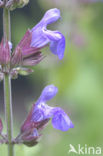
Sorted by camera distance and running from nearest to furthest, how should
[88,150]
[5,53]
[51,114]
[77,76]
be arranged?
1. [5,53]
2. [51,114]
3. [88,150]
4. [77,76]

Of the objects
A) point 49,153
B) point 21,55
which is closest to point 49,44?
point 21,55

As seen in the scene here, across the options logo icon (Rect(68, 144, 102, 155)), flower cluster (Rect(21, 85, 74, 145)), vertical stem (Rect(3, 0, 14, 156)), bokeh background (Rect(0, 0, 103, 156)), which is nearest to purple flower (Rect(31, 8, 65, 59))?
vertical stem (Rect(3, 0, 14, 156))

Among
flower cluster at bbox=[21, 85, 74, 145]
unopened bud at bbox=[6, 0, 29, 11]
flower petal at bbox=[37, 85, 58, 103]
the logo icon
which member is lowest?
the logo icon

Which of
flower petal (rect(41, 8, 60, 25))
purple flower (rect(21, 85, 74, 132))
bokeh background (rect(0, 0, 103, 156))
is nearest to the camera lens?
purple flower (rect(21, 85, 74, 132))

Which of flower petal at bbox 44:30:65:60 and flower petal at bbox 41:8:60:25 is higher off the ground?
flower petal at bbox 41:8:60:25

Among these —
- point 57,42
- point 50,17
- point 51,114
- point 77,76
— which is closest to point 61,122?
point 51,114

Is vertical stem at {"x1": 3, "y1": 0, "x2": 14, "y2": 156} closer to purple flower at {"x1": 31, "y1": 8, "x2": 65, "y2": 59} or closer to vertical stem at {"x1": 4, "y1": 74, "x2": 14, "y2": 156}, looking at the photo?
vertical stem at {"x1": 4, "y1": 74, "x2": 14, "y2": 156}

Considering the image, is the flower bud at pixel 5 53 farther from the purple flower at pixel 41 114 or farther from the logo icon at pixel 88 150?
the logo icon at pixel 88 150

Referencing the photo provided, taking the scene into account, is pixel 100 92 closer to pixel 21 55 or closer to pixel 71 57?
pixel 71 57

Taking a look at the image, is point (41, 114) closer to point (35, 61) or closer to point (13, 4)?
point (35, 61)
